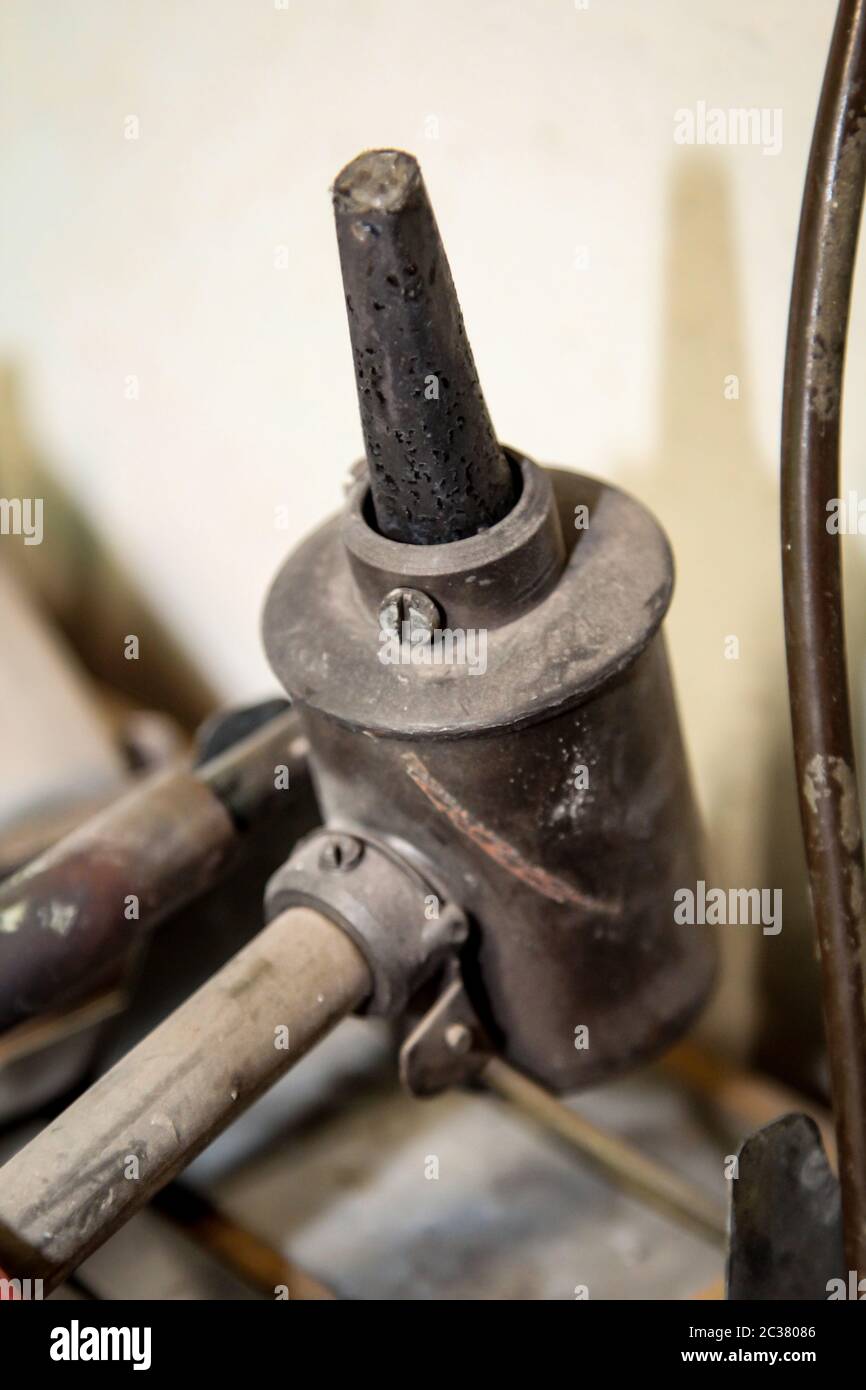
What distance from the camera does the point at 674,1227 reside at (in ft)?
2.80

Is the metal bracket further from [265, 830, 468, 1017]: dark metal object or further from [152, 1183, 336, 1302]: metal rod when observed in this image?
[152, 1183, 336, 1302]: metal rod

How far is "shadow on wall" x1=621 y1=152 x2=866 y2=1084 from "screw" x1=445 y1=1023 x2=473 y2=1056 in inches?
6.8

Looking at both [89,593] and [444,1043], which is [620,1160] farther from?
[89,593]

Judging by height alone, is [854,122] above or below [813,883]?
above

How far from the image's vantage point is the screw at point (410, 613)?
60 centimetres

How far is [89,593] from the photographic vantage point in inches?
55.2

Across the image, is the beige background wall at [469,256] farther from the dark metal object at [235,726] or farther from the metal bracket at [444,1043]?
the metal bracket at [444,1043]

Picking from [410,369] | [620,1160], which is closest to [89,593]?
[620,1160]

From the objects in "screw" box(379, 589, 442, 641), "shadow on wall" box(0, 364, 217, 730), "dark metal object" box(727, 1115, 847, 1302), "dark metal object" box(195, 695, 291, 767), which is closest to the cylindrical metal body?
"screw" box(379, 589, 442, 641)

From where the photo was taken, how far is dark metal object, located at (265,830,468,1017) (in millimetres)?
658

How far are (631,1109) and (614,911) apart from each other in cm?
35
